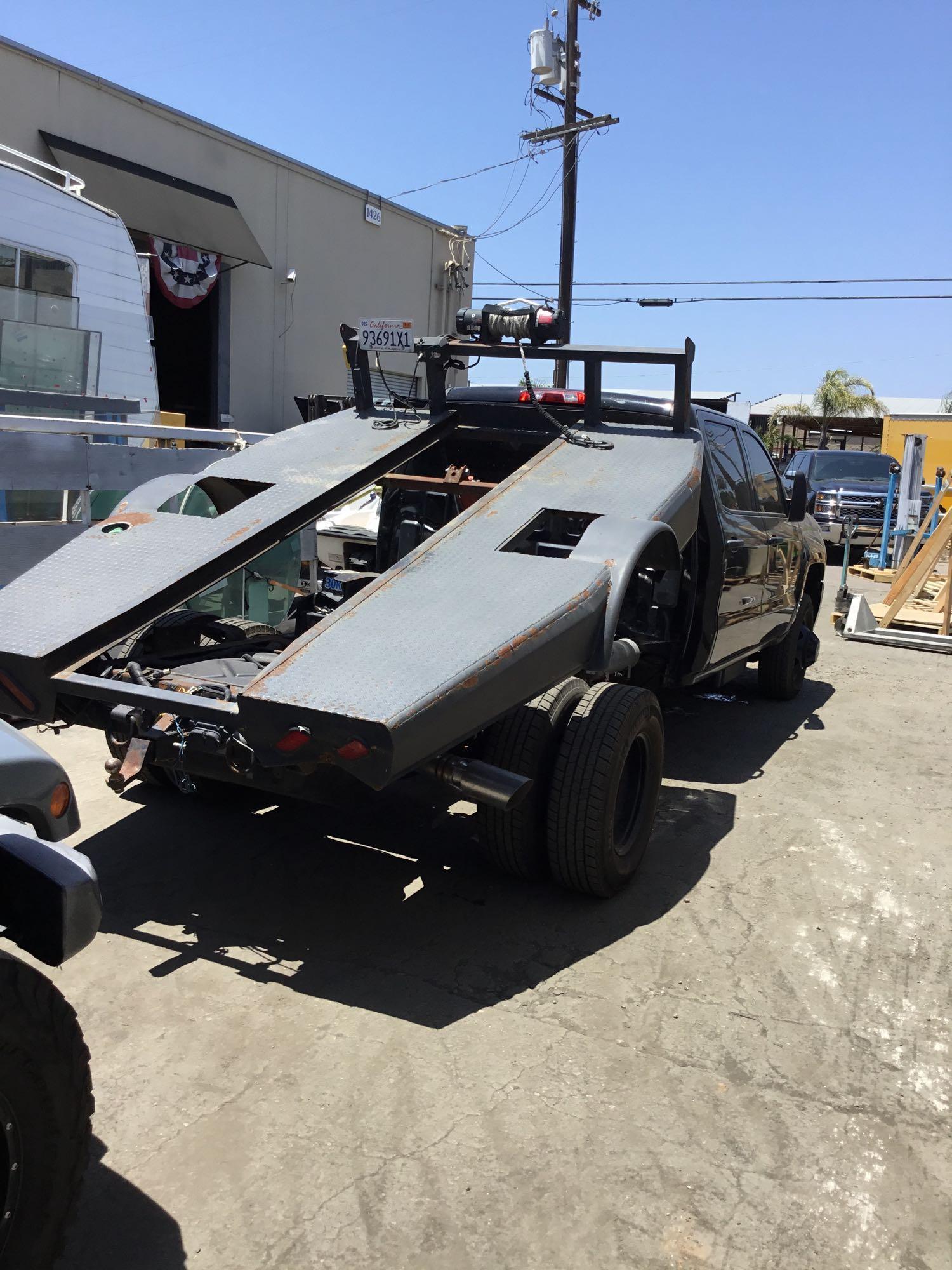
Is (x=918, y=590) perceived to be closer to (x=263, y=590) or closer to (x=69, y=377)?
(x=263, y=590)

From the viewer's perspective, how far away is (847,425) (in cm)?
4159

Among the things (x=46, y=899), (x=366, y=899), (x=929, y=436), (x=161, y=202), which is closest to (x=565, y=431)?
(x=366, y=899)

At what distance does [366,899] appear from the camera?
4004mm

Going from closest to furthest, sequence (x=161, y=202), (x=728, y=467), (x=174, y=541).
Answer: (x=174, y=541), (x=728, y=467), (x=161, y=202)

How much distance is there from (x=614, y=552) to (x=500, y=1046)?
179 centimetres

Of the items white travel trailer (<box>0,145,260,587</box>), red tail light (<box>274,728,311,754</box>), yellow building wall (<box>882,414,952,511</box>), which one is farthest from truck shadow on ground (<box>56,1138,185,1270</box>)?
yellow building wall (<box>882,414,952,511</box>)

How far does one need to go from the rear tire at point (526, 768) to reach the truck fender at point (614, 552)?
0.75 feet

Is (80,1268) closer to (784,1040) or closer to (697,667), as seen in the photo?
(784,1040)

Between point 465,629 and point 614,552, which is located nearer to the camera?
point 465,629

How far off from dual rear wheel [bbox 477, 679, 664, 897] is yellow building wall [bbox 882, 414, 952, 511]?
19419mm

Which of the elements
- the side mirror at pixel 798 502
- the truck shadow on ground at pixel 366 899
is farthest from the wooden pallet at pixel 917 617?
the truck shadow on ground at pixel 366 899

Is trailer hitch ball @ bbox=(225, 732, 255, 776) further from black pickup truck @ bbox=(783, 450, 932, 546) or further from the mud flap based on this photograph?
black pickup truck @ bbox=(783, 450, 932, 546)

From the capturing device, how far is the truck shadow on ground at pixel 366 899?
3453 millimetres

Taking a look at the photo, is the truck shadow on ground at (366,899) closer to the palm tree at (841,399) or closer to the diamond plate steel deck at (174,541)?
the diamond plate steel deck at (174,541)
